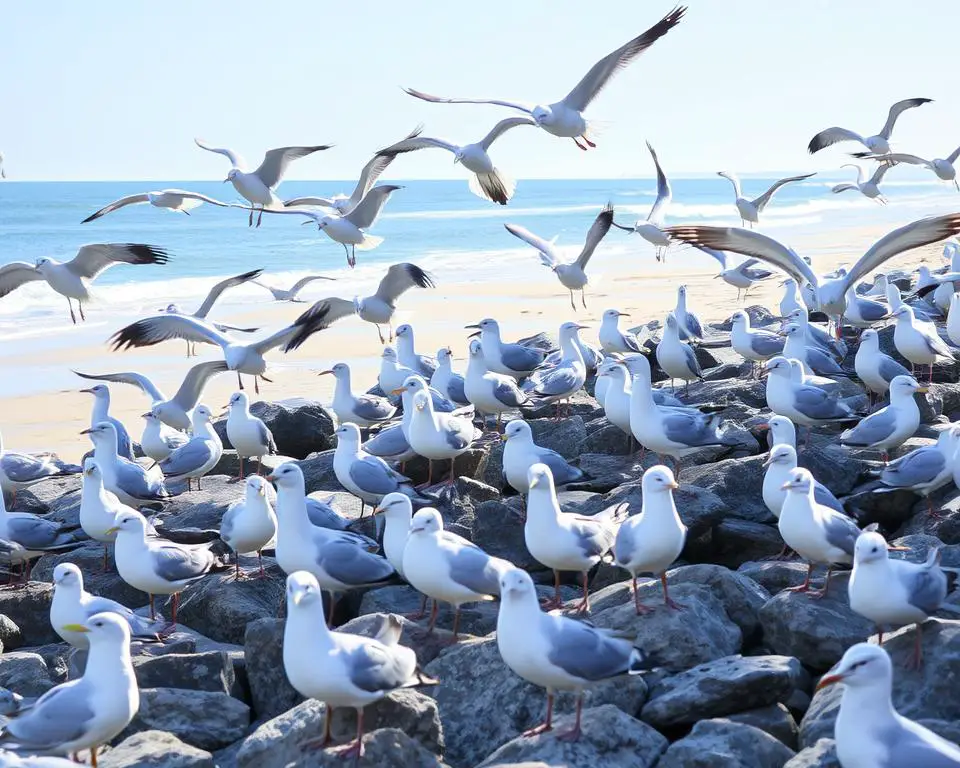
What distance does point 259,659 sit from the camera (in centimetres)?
553

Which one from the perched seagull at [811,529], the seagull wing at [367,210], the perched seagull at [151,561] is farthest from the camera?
the seagull wing at [367,210]

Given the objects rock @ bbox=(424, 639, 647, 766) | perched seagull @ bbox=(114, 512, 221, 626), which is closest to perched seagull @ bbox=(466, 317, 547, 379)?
perched seagull @ bbox=(114, 512, 221, 626)

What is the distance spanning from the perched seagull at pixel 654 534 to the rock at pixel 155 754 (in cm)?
207

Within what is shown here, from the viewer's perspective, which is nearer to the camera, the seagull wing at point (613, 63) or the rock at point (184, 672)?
the rock at point (184, 672)

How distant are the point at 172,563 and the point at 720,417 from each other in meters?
3.76

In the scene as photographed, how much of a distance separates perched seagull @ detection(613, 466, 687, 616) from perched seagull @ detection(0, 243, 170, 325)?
816 cm

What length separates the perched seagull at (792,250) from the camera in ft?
28.2

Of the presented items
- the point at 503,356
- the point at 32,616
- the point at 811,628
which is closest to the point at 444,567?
the point at 811,628

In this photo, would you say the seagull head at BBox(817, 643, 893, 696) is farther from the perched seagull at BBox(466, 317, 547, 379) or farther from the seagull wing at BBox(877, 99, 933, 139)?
the seagull wing at BBox(877, 99, 933, 139)

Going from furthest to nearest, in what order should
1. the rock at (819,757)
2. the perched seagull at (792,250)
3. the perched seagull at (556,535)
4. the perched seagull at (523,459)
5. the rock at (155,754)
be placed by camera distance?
the perched seagull at (792,250) < the perched seagull at (523,459) < the perched seagull at (556,535) < the rock at (155,754) < the rock at (819,757)

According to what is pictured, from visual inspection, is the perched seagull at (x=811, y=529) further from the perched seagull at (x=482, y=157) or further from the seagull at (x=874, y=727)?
the perched seagull at (x=482, y=157)

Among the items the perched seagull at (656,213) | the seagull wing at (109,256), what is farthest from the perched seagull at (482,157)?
the perched seagull at (656,213)

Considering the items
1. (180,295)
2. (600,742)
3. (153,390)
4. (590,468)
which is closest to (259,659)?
(600,742)

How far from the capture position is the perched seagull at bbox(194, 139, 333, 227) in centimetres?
1428
